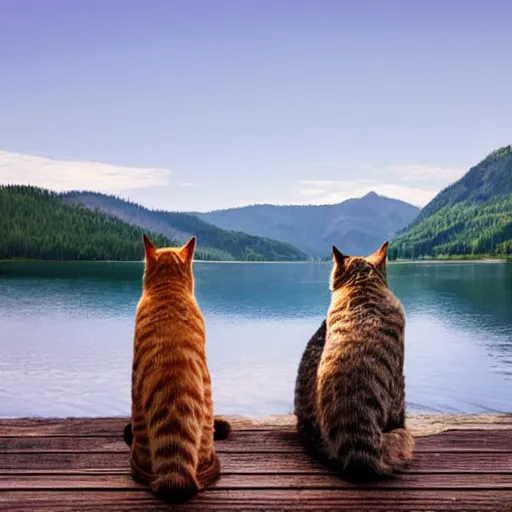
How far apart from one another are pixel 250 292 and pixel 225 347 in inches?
1517

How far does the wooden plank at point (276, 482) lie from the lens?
3.08 metres

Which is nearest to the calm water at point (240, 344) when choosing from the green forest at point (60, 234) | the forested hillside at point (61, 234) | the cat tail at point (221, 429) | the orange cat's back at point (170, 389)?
the cat tail at point (221, 429)

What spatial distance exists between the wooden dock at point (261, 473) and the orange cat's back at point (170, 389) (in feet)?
0.47

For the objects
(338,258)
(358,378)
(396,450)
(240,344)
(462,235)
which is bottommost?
(240,344)

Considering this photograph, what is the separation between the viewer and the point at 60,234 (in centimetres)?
9925

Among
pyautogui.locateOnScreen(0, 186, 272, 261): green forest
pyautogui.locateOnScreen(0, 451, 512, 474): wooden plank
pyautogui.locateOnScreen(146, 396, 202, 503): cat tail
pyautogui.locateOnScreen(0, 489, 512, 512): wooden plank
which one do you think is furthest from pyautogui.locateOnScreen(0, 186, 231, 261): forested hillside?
pyautogui.locateOnScreen(146, 396, 202, 503): cat tail

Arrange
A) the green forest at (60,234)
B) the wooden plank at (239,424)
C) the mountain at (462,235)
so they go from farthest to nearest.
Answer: the mountain at (462,235) < the green forest at (60,234) < the wooden plank at (239,424)

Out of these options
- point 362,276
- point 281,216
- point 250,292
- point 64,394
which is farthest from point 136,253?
point 281,216

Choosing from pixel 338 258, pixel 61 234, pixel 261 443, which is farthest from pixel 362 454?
pixel 61 234

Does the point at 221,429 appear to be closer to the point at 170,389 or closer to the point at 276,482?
the point at 276,482

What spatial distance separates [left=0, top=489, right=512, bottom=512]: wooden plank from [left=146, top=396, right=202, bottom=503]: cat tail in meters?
0.10

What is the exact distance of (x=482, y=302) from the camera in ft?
205

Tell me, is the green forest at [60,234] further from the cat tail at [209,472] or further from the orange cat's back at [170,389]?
the cat tail at [209,472]

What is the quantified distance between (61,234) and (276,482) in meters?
102
